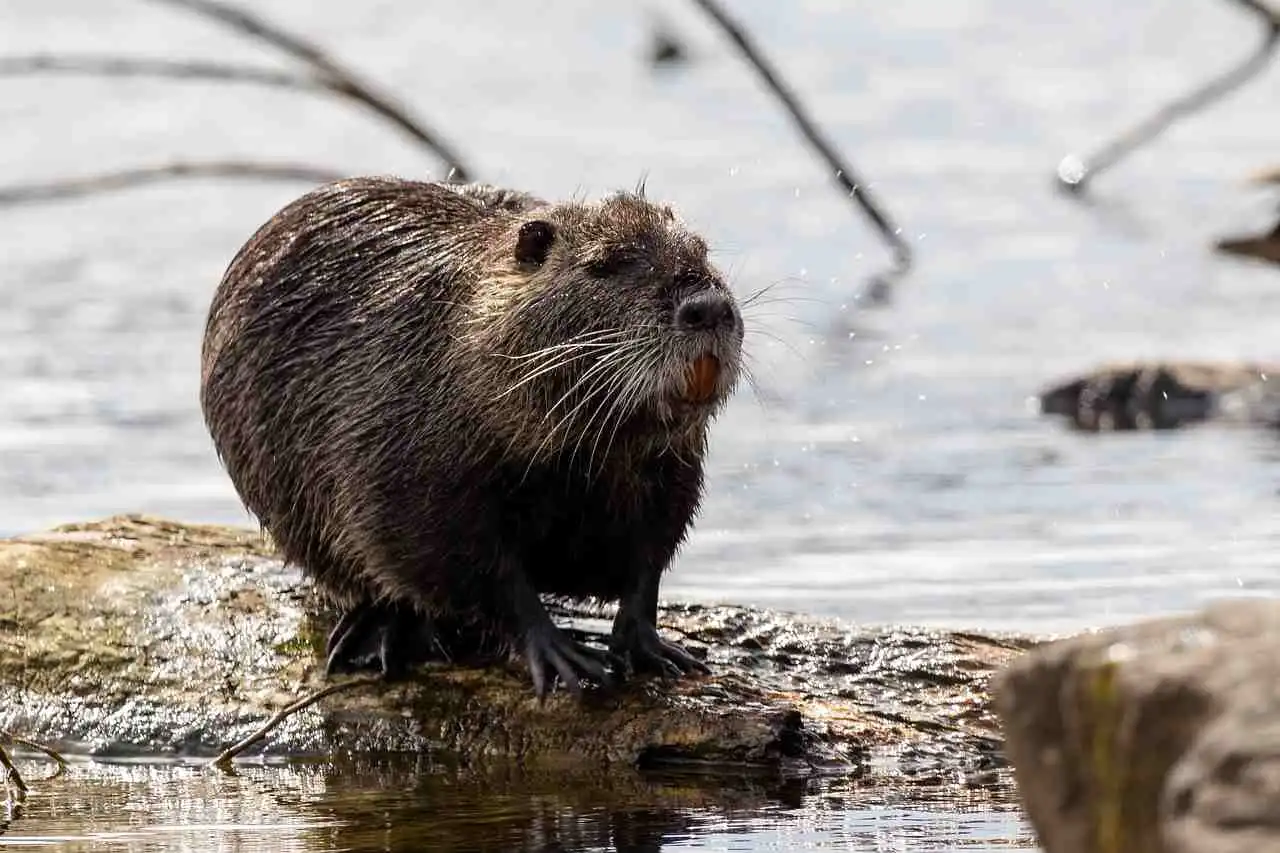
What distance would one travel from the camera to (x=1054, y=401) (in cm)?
1229

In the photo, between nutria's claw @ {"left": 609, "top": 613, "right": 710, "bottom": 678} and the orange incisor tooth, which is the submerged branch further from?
the orange incisor tooth

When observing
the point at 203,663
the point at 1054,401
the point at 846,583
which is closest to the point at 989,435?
the point at 1054,401

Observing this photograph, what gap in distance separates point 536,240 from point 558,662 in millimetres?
997

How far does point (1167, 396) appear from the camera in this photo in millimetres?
11867

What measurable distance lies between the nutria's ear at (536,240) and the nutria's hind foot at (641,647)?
860 mm

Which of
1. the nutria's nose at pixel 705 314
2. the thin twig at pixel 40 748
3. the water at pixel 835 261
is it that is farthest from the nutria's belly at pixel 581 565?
the thin twig at pixel 40 748

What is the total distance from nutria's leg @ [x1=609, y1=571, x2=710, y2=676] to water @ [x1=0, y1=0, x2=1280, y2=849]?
889 mm

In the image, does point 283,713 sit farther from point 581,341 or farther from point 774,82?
point 774,82

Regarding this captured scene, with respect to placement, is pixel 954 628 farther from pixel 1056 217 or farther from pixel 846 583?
pixel 1056 217

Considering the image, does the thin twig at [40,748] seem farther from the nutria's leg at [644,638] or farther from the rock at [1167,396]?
the rock at [1167,396]

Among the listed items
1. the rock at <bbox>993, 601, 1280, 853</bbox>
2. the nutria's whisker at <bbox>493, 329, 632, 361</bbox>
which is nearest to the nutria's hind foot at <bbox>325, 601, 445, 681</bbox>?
the nutria's whisker at <bbox>493, 329, 632, 361</bbox>

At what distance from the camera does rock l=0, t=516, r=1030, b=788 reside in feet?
20.0

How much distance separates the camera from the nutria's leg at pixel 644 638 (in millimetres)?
6273

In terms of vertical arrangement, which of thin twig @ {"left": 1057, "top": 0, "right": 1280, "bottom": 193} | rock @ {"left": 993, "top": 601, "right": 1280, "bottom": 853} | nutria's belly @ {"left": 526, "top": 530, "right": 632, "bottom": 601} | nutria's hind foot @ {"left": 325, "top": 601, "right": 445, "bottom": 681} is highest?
thin twig @ {"left": 1057, "top": 0, "right": 1280, "bottom": 193}
